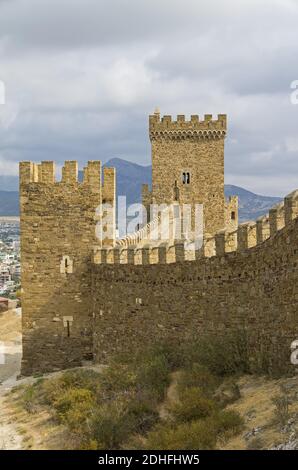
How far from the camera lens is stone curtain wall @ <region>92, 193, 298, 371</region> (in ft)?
44.3

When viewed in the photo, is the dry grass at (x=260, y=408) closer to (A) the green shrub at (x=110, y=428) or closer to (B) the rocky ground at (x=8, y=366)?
(A) the green shrub at (x=110, y=428)

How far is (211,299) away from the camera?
1593cm

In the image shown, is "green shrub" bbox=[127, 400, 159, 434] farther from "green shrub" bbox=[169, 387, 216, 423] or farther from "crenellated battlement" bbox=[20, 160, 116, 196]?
"crenellated battlement" bbox=[20, 160, 116, 196]

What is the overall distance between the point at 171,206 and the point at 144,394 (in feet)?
80.2

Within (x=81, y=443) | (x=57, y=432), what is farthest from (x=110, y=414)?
(x=57, y=432)

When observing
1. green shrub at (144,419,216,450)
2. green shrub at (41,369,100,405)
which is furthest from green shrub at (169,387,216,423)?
green shrub at (41,369,100,405)

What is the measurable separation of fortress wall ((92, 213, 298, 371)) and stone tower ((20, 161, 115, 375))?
0.80 meters

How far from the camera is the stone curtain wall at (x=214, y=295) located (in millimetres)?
13508

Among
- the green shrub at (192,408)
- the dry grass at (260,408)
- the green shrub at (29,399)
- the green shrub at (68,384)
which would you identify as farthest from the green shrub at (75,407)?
the dry grass at (260,408)

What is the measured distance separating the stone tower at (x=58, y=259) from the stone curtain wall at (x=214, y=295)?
743 millimetres

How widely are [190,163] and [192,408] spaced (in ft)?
89.6

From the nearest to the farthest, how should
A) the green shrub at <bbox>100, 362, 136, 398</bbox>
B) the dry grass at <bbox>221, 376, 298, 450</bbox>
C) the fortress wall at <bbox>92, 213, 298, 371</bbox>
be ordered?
1. the dry grass at <bbox>221, 376, 298, 450</bbox>
2. the fortress wall at <bbox>92, 213, 298, 371</bbox>
3. the green shrub at <bbox>100, 362, 136, 398</bbox>

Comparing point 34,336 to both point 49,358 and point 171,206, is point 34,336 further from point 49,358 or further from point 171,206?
point 171,206
